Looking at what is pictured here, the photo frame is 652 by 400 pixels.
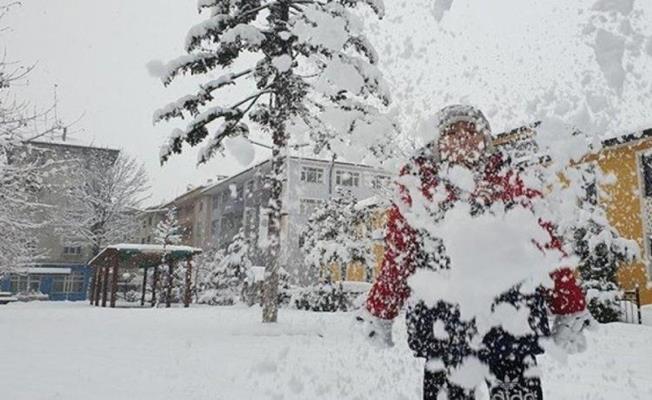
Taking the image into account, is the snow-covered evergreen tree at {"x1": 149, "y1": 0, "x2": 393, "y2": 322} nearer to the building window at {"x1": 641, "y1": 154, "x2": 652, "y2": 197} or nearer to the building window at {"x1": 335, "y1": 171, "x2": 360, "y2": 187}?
the building window at {"x1": 641, "y1": 154, "x2": 652, "y2": 197}

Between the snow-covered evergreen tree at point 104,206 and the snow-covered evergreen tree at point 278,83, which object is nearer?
the snow-covered evergreen tree at point 278,83

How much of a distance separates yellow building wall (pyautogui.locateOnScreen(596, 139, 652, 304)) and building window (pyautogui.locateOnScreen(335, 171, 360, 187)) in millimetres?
26680

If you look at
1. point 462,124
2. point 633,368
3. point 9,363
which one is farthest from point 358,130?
point 462,124

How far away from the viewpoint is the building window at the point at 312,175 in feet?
140

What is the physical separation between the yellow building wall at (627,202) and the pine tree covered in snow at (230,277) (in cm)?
2096

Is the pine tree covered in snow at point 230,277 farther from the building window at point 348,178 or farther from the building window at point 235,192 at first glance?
the building window at point 235,192

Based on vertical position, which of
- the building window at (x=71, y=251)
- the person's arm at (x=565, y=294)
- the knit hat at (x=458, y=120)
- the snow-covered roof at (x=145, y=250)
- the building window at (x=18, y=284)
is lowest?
the building window at (x=18, y=284)

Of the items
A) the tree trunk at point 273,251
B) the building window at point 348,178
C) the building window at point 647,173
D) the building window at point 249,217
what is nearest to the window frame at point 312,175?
the building window at point 348,178

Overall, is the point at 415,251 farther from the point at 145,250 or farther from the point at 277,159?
the point at 145,250

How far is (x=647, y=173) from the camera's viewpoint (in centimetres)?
1777

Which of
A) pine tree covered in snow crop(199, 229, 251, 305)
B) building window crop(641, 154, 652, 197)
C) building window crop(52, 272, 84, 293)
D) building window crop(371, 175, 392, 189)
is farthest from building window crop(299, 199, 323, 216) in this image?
building window crop(641, 154, 652, 197)

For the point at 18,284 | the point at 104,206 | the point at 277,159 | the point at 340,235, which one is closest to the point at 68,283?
the point at 18,284

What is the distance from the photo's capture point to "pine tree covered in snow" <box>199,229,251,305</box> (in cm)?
3394

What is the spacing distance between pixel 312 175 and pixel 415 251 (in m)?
40.5
